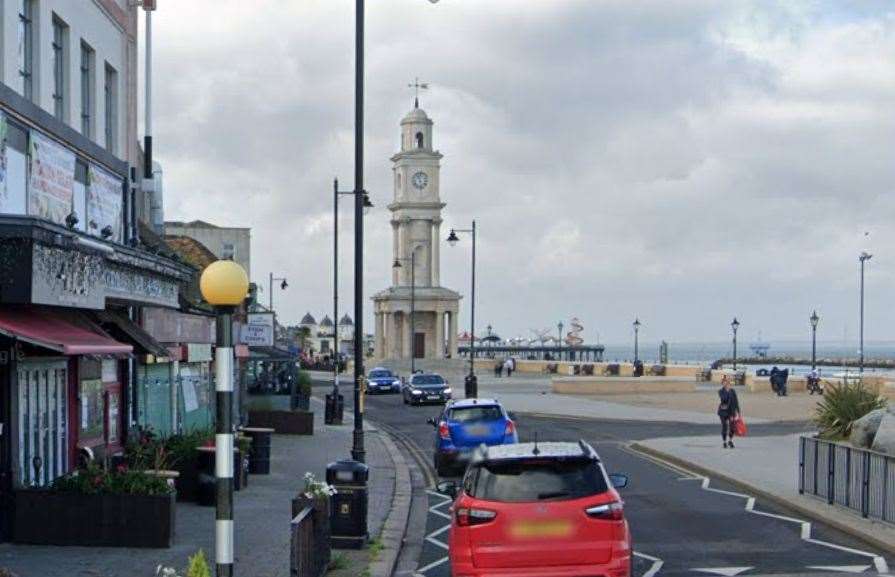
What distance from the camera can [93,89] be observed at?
22906 millimetres

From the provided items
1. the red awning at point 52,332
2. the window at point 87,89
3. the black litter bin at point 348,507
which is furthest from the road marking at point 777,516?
the window at point 87,89

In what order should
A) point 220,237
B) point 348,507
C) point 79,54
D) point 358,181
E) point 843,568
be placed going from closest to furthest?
point 843,568, point 348,507, point 79,54, point 358,181, point 220,237

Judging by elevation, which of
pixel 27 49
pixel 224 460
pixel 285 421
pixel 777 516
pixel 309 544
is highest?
pixel 27 49

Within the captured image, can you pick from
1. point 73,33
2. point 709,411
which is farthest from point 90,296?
point 709,411

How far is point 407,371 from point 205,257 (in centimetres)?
5732

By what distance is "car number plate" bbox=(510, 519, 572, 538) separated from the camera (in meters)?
11.9

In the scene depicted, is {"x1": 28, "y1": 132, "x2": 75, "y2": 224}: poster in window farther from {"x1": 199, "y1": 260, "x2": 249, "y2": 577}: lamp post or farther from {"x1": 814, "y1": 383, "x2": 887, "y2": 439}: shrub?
{"x1": 814, "y1": 383, "x2": 887, "y2": 439}: shrub

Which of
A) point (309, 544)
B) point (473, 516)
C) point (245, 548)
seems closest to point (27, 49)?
point (245, 548)

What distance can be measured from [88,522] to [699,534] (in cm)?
784

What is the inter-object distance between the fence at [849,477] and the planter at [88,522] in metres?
9.38

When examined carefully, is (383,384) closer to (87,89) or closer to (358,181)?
(358,181)

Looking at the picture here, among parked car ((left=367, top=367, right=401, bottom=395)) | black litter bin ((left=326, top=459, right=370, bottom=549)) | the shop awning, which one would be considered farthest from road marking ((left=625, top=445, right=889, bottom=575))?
parked car ((left=367, top=367, right=401, bottom=395))

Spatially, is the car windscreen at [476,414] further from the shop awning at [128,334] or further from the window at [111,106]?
the window at [111,106]

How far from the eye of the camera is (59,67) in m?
20.9
